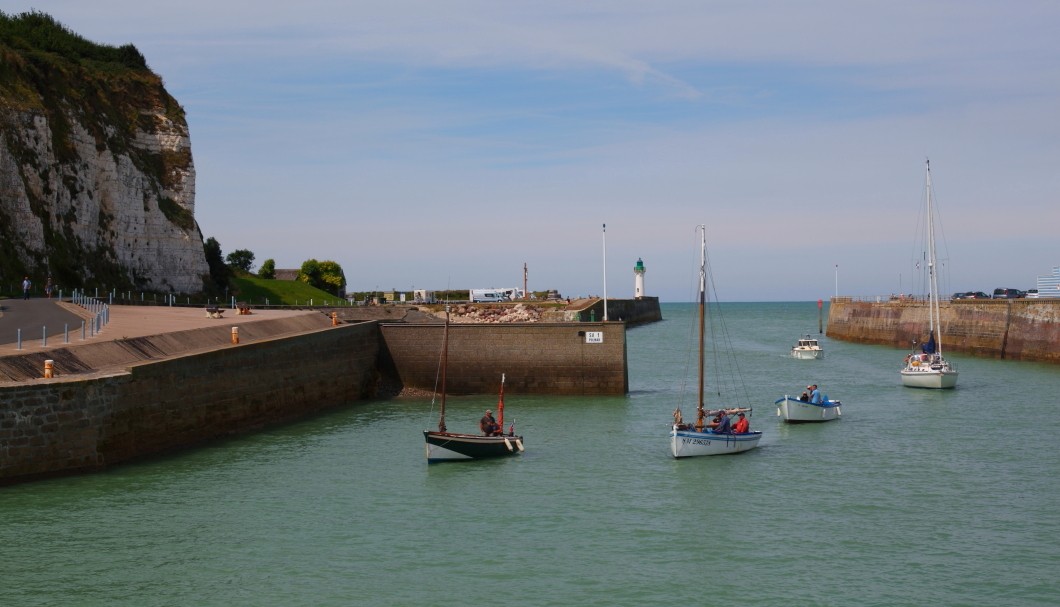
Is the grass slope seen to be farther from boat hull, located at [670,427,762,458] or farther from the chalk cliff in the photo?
boat hull, located at [670,427,762,458]

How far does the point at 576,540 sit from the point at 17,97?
57423 mm

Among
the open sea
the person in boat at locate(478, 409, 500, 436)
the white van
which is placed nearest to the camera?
the open sea

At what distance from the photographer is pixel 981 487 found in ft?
96.5

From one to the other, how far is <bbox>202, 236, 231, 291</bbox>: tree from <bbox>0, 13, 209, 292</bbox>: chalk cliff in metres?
4.72

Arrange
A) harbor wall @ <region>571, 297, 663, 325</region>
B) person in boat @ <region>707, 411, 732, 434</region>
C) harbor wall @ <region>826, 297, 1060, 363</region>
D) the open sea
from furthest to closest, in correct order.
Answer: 1. harbor wall @ <region>571, 297, 663, 325</region>
2. harbor wall @ <region>826, 297, 1060, 363</region>
3. person in boat @ <region>707, 411, 732, 434</region>
4. the open sea

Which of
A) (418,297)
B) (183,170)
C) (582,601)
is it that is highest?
(183,170)

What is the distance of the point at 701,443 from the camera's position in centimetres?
3428

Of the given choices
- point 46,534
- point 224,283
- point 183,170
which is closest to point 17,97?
point 183,170

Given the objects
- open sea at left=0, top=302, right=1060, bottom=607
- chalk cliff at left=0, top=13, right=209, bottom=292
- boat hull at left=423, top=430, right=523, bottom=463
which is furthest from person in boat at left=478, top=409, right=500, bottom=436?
chalk cliff at left=0, top=13, right=209, bottom=292

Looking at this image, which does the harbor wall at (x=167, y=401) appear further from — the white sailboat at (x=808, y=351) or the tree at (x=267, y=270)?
the tree at (x=267, y=270)

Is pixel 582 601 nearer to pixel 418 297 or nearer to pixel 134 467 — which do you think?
pixel 134 467

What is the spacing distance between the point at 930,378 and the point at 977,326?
27921 millimetres

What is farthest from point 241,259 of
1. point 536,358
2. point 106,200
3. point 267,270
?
point 536,358

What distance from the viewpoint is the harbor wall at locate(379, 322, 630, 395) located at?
49.0m
